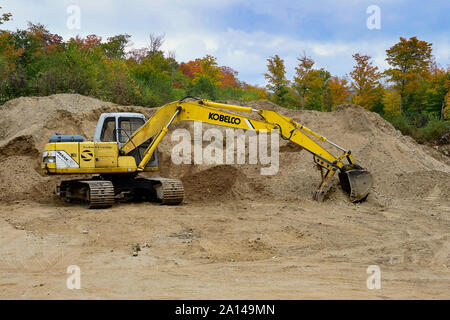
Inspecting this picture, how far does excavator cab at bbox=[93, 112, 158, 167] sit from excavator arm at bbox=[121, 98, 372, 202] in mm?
354

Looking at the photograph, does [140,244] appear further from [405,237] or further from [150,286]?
[405,237]

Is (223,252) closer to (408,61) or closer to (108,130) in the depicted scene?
(108,130)

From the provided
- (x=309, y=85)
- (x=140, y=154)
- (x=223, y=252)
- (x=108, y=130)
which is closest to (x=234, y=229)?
(x=223, y=252)

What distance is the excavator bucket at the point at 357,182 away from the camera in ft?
39.6

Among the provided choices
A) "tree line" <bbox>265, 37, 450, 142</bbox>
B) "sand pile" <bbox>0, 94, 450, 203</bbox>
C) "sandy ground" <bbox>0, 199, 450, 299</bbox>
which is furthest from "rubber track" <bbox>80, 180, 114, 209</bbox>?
"tree line" <bbox>265, 37, 450, 142</bbox>

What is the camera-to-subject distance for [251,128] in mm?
11320

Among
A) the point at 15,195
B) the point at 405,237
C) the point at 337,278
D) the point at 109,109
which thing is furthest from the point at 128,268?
the point at 109,109

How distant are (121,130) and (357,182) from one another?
6.44 m

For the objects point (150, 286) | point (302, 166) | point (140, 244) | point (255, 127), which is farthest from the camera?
point (302, 166)

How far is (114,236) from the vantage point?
7.81m

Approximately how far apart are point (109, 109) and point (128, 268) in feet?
43.0

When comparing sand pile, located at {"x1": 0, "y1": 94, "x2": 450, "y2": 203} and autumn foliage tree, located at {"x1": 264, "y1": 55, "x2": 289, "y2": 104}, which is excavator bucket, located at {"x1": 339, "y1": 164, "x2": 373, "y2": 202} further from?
autumn foliage tree, located at {"x1": 264, "y1": 55, "x2": 289, "y2": 104}

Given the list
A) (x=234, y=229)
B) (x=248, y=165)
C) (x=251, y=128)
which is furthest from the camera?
(x=248, y=165)

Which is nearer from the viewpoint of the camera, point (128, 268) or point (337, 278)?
point (337, 278)
